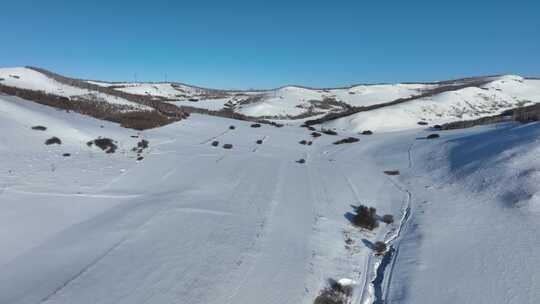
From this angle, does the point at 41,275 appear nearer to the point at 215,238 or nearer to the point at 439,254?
the point at 215,238

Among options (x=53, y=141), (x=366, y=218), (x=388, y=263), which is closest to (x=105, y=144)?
(x=53, y=141)

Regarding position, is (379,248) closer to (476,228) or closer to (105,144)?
(476,228)

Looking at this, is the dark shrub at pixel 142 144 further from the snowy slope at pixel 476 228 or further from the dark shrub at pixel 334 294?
the dark shrub at pixel 334 294

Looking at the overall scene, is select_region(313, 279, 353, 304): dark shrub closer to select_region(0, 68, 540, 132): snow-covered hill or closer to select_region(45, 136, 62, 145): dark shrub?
select_region(45, 136, 62, 145): dark shrub


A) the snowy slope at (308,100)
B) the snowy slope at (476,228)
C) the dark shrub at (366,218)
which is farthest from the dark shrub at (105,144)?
the snowy slope at (308,100)

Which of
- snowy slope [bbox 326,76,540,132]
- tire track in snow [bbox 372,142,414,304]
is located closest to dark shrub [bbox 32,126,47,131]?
tire track in snow [bbox 372,142,414,304]

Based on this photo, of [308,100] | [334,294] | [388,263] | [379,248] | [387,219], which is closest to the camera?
[334,294]
